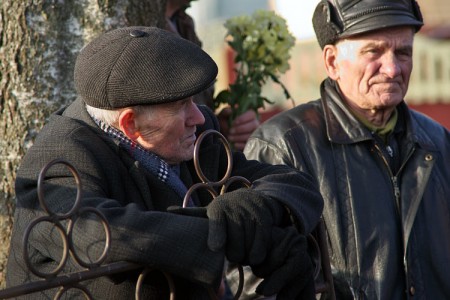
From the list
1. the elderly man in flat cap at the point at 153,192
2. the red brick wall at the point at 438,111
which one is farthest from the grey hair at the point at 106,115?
the red brick wall at the point at 438,111

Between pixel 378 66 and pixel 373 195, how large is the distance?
1.83 ft

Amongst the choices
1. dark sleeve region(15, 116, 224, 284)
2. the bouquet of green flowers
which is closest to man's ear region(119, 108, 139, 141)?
dark sleeve region(15, 116, 224, 284)

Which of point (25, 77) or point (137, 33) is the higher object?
point (137, 33)

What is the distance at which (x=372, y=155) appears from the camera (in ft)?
13.0

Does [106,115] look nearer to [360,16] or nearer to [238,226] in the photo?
[238,226]

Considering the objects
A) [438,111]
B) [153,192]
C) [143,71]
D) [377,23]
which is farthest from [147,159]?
[438,111]

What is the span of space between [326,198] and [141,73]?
→ 1.45m

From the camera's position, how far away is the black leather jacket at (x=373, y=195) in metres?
3.79

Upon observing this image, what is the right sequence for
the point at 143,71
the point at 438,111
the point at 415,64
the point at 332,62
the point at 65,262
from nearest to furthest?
the point at 65,262 < the point at 143,71 < the point at 332,62 < the point at 438,111 < the point at 415,64

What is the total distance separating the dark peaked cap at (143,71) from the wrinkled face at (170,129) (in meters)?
0.07

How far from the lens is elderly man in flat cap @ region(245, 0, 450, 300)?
3.80m

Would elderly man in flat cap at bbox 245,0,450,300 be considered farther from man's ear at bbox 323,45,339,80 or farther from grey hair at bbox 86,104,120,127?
grey hair at bbox 86,104,120,127

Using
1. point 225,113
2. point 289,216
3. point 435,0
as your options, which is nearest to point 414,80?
point 435,0

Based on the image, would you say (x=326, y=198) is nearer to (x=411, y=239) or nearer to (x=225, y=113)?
(x=411, y=239)
